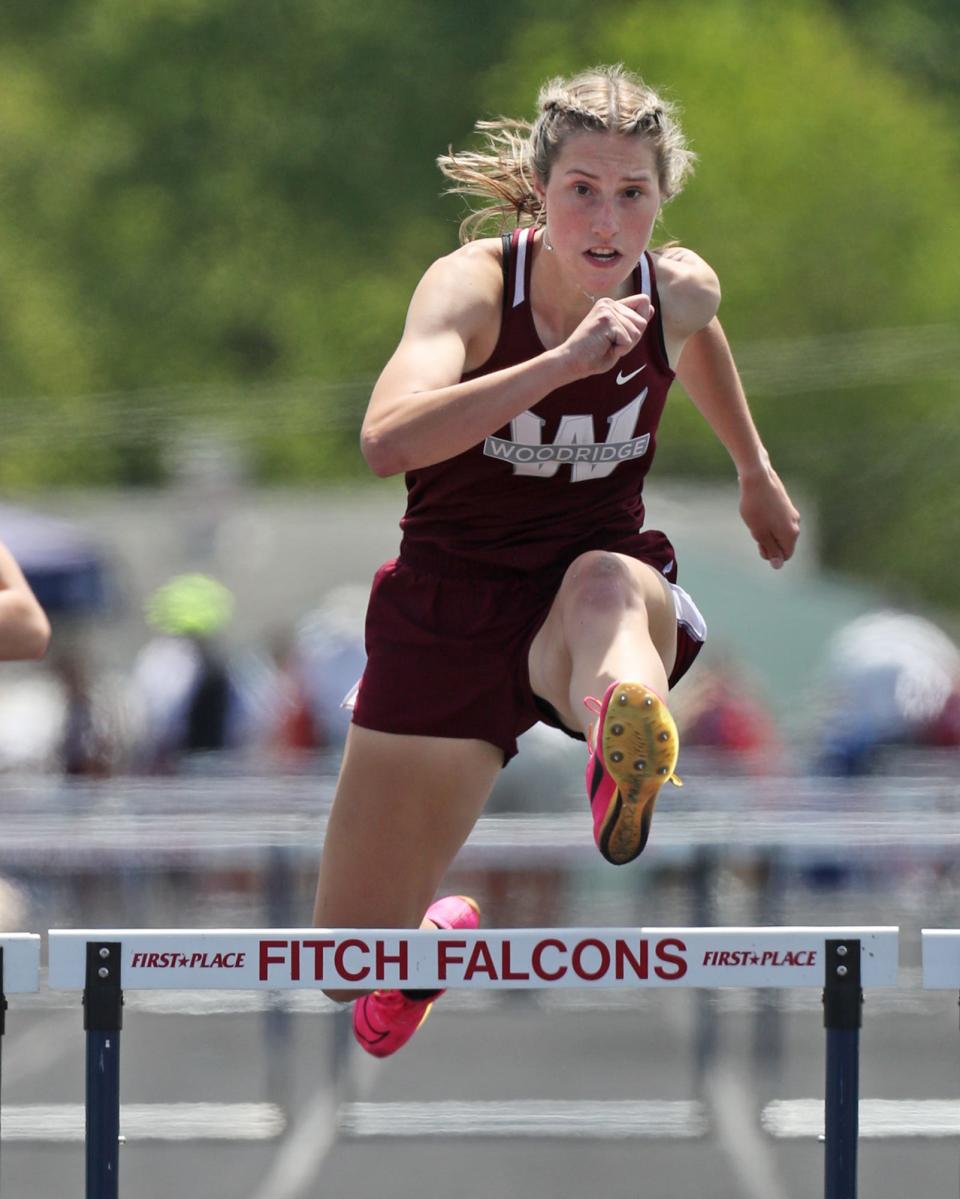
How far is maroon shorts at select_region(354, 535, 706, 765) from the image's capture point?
3615mm

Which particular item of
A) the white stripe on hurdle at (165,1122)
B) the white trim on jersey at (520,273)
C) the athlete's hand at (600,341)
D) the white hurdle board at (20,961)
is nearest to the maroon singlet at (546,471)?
the white trim on jersey at (520,273)

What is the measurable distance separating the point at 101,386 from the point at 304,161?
16.4 ft

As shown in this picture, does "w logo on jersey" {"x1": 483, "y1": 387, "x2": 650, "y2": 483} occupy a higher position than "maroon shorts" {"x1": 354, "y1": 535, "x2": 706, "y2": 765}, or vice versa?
"w logo on jersey" {"x1": 483, "y1": 387, "x2": 650, "y2": 483}

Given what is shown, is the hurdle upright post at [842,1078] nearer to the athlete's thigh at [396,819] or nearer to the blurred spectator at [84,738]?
the athlete's thigh at [396,819]

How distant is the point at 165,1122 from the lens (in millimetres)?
6102

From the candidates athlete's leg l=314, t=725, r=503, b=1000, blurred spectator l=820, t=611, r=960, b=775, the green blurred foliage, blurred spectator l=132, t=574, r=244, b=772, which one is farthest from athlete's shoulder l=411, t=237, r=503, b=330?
the green blurred foliage

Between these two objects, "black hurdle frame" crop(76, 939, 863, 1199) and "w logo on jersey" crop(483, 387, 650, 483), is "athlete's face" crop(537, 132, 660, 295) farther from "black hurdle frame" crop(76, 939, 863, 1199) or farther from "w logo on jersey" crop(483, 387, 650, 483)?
"black hurdle frame" crop(76, 939, 863, 1199)

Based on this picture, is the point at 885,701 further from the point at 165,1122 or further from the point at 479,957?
the point at 479,957

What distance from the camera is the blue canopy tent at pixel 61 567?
14.2m

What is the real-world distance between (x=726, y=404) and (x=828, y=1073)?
3.93 ft

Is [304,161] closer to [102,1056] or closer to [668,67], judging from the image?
[668,67]

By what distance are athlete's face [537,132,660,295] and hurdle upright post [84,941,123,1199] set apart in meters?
1.29

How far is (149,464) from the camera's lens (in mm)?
27047

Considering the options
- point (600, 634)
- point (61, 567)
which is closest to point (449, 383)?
point (600, 634)
